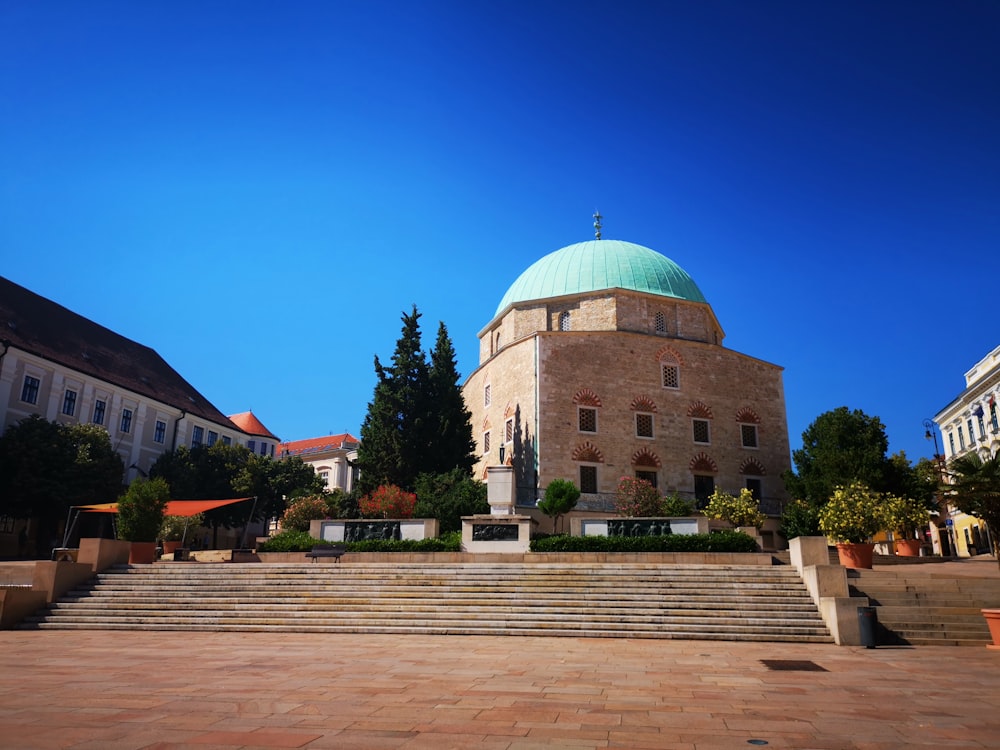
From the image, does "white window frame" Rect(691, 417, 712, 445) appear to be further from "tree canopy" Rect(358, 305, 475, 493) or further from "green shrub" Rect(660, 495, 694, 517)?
"tree canopy" Rect(358, 305, 475, 493)

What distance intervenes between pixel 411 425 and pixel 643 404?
10.2 m

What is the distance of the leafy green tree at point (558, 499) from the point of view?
2545 cm

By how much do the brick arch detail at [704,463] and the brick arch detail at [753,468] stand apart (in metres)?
1.50

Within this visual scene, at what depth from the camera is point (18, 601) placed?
46.0 feet

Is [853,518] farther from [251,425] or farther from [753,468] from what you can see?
[251,425]

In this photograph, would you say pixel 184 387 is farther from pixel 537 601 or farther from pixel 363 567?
pixel 537 601

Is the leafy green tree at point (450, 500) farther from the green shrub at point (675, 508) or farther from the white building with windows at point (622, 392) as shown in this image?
the green shrub at point (675, 508)

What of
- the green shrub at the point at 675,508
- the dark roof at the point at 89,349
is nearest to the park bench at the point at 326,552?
the green shrub at the point at 675,508

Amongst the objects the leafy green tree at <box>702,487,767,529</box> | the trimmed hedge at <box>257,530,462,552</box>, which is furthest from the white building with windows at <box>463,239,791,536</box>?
the trimmed hedge at <box>257,530,462,552</box>

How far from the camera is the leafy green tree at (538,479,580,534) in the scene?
25453 mm

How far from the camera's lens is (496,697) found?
6.47 m

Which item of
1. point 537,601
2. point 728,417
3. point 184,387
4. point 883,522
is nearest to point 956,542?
point 728,417

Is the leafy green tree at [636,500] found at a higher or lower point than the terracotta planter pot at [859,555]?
higher

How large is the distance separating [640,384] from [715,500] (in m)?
6.71
